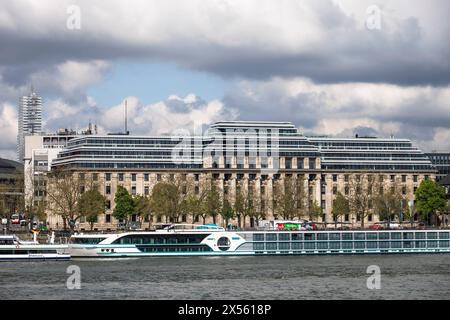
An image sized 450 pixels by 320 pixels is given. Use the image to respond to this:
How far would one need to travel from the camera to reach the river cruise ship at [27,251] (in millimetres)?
120562

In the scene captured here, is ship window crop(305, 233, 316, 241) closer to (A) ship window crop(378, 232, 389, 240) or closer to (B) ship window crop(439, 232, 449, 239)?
(A) ship window crop(378, 232, 389, 240)

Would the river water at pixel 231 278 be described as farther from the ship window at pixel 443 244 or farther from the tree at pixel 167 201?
the tree at pixel 167 201

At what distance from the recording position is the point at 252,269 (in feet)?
351

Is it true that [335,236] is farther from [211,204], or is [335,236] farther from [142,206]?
[142,206]

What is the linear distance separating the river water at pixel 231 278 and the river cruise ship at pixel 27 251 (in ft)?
8.38

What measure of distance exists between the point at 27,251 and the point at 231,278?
34178mm

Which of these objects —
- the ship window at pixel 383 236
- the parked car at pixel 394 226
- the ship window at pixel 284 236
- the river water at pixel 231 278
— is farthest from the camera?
the parked car at pixel 394 226

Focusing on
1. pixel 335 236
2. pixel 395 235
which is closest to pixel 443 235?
pixel 395 235

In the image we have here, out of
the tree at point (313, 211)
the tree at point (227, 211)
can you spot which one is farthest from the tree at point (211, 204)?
the tree at point (313, 211)

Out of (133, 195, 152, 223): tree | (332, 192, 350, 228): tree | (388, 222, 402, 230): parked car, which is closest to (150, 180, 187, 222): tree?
(133, 195, 152, 223): tree

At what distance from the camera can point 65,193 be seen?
168 m
